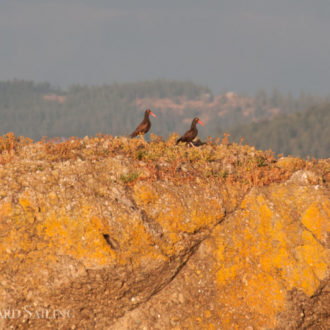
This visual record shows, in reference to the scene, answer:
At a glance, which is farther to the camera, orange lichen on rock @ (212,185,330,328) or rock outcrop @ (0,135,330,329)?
orange lichen on rock @ (212,185,330,328)

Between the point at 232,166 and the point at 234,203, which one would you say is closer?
the point at 234,203

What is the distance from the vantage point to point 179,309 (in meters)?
12.1

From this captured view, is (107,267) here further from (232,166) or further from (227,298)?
(232,166)

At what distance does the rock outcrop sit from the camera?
11367 mm

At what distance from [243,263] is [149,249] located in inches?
101

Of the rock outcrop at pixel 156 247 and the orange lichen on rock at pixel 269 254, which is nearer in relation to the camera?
the rock outcrop at pixel 156 247

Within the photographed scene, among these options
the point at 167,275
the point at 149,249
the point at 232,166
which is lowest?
the point at 167,275

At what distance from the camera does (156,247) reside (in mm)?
11883

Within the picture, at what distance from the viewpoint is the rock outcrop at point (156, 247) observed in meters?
11.4

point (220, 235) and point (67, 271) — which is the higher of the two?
point (220, 235)

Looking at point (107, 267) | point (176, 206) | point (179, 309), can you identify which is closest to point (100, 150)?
point (176, 206)

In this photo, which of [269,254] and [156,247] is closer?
[156,247]

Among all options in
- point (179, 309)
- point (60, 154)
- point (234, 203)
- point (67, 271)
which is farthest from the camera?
point (60, 154)

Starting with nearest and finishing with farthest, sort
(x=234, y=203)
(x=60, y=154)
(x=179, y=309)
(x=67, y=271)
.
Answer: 1. (x=67, y=271)
2. (x=179, y=309)
3. (x=234, y=203)
4. (x=60, y=154)
